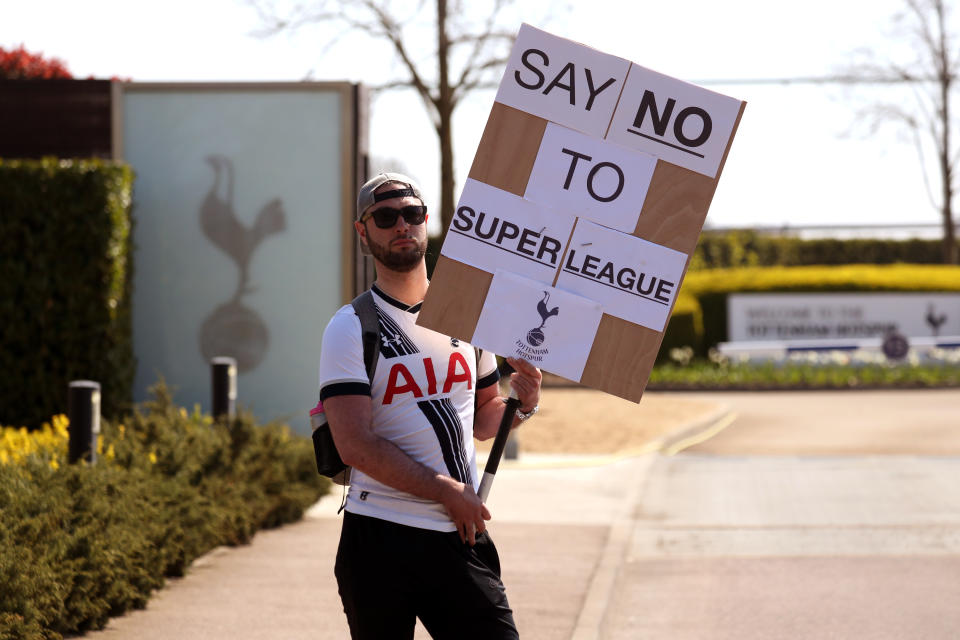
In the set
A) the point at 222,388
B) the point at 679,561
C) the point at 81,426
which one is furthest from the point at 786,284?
the point at 81,426

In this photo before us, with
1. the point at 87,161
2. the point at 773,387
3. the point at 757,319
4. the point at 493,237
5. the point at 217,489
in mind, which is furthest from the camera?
the point at 757,319

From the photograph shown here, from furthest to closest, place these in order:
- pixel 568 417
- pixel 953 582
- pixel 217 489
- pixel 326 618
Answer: pixel 568 417 < pixel 217 489 < pixel 953 582 < pixel 326 618

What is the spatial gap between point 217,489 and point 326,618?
2.12 m

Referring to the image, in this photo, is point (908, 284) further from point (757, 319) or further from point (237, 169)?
point (237, 169)

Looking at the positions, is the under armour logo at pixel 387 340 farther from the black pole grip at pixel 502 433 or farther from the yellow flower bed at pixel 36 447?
the yellow flower bed at pixel 36 447

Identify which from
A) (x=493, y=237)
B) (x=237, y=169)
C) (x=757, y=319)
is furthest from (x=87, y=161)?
(x=757, y=319)

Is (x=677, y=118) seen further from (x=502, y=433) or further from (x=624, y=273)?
(x=502, y=433)

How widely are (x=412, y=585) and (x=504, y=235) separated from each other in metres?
0.99

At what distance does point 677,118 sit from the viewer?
11.9 ft

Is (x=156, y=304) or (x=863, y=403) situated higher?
(x=156, y=304)

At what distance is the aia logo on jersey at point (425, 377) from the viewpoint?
3600 millimetres

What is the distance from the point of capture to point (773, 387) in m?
26.1

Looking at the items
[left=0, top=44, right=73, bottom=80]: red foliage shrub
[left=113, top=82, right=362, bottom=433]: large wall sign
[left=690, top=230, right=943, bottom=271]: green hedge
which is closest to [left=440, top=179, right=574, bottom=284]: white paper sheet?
[left=113, top=82, right=362, bottom=433]: large wall sign

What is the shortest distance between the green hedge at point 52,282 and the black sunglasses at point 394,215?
8705 mm
